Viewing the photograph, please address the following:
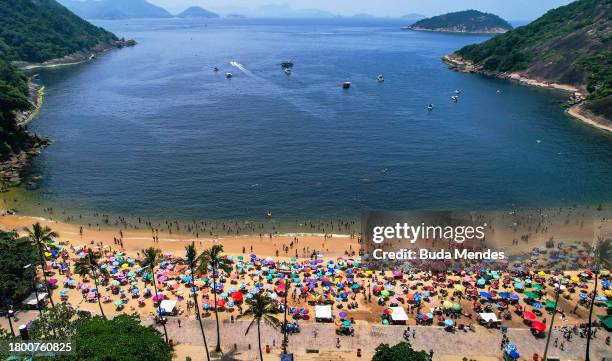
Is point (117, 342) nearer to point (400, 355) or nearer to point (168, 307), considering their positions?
point (168, 307)

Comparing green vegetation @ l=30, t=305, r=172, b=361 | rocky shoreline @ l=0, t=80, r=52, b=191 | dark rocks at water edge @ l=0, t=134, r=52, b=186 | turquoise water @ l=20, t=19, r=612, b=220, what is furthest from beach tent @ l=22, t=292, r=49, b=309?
dark rocks at water edge @ l=0, t=134, r=52, b=186

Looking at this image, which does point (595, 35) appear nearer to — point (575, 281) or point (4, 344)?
point (575, 281)

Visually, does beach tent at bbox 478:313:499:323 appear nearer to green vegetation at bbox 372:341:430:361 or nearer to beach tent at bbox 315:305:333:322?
green vegetation at bbox 372:341:430:361

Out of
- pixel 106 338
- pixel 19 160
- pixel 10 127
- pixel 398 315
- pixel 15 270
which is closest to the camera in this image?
pixel 106 338

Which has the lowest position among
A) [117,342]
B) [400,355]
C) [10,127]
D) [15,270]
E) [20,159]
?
[15,270]

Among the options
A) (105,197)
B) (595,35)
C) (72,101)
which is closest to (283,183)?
(105,197)

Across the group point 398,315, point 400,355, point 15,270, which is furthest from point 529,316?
point 15,270
